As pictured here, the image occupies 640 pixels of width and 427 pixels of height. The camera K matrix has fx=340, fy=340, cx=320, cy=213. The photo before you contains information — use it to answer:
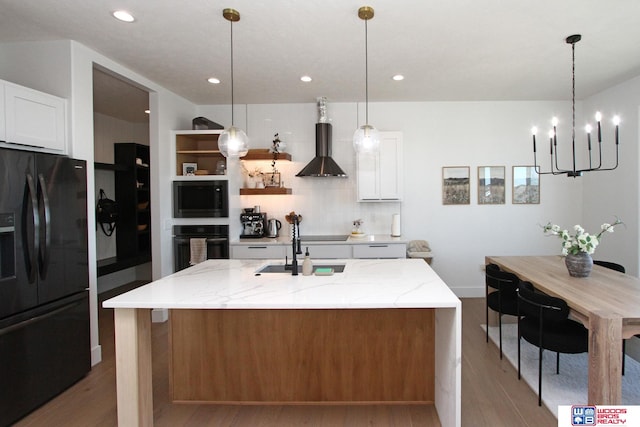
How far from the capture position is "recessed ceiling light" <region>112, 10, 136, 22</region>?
244 cm

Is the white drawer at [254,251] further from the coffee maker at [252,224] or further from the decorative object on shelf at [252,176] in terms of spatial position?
the decorative object on shelf at [252,176]

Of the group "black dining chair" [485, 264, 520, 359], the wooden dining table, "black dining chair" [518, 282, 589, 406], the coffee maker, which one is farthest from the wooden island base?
the coffee maker

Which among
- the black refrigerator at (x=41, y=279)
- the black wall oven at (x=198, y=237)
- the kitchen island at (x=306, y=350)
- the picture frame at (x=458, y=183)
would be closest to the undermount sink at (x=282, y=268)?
the kitchen island at (x=306, y=350)

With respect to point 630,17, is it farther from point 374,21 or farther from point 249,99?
point 249,99

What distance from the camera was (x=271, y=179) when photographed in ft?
16.0

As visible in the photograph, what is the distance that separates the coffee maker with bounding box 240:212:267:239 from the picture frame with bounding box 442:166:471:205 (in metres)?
2.68

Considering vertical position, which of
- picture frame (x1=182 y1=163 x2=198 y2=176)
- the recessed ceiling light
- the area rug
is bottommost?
the area rug

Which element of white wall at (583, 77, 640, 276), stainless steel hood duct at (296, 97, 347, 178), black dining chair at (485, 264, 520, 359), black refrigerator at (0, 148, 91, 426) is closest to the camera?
black refrigerator at (0, 148, 91, 426)

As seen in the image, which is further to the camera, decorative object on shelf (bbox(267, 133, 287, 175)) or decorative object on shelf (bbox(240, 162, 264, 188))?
decorative object on shelf (bbox(240, 162, 264, 188))

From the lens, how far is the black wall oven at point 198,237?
4242mm

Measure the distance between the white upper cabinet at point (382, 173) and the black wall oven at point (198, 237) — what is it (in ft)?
6.25

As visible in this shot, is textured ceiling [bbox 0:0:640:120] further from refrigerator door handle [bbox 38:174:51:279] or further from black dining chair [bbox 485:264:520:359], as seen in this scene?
black dining chair [bbox 485:264:520:359]

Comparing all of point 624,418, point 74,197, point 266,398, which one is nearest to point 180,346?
point 266,398
